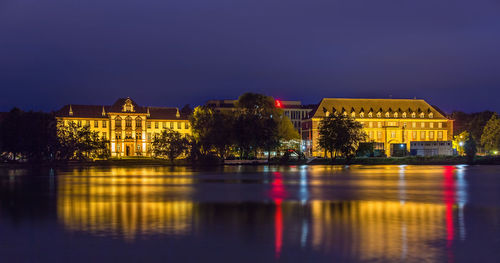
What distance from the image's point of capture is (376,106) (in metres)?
177

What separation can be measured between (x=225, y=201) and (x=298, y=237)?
39.8 ft

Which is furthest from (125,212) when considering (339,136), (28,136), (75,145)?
(75,145)

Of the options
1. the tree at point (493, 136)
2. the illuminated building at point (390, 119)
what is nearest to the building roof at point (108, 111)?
the illuminated building at point (390, 119)

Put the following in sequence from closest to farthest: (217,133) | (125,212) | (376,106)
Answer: (125,212) < (217,133) < (376,106)

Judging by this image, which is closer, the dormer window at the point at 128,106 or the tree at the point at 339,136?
the tree at the point at 339,136

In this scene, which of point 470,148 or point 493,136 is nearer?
point 470,148

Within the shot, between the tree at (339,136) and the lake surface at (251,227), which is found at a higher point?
the tree at (339,136)

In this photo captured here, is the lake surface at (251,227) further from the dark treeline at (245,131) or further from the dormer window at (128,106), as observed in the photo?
the dormer window at (128,106)

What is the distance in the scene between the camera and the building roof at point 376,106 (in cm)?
17255

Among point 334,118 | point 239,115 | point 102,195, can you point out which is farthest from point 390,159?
point 102,195

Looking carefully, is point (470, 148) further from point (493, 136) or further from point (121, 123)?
point (121, 123)

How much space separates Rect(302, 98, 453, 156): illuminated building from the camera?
17212cm

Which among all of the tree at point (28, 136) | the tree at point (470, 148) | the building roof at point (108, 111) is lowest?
the tree at point (470, 148)

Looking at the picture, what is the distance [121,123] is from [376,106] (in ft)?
250
